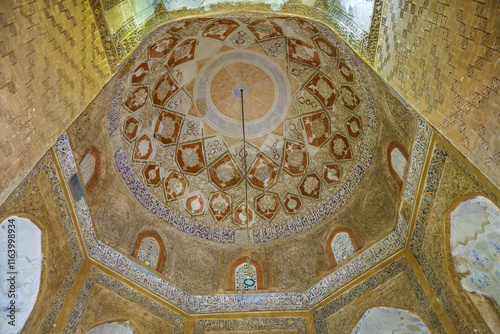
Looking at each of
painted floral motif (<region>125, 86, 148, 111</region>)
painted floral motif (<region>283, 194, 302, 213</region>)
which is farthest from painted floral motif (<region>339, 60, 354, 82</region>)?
painted floral motif (<region>125, 86, 148, 111</region>)

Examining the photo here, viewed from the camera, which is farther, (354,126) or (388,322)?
(354,126)

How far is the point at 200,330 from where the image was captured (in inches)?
306

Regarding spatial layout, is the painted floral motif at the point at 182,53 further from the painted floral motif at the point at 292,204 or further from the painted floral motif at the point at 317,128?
the painted floral motif at the point at 292,204

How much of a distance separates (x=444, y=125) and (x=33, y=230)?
18.8 ft

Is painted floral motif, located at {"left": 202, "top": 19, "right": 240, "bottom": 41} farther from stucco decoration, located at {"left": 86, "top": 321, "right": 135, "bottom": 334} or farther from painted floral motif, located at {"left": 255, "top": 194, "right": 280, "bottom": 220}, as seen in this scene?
stucco decoration, located at {"left": 86, "top": 321, "right": 135, "bottom": 334}

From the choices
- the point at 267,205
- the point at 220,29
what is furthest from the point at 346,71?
the point at 267,205

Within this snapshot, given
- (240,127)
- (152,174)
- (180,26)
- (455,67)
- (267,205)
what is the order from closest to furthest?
(455,67), (180,26), (152,174), (267,205), (240,127)

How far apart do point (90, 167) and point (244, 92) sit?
444 cm

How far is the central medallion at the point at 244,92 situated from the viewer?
10008 mm

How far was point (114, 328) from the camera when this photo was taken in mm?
7156

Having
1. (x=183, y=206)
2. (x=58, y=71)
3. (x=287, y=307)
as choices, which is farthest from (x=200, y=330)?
(x=58, y=71)

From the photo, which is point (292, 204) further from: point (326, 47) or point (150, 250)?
point (326, 47)

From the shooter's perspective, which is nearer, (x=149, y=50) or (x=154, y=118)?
(x=149, y=50)

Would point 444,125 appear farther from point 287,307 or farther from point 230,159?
point 230,159
